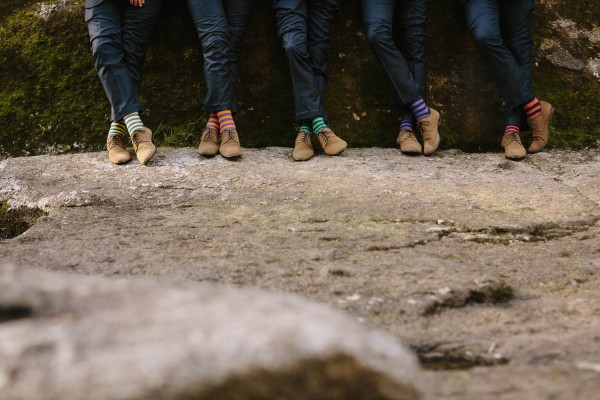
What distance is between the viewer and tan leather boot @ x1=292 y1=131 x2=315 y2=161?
404 centimetres

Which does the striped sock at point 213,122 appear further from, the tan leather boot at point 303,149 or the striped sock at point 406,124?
the striped sock at point 406,124

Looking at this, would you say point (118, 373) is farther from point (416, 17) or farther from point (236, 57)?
point (416, 17)

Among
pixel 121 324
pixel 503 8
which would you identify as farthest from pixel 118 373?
pixel 503 8

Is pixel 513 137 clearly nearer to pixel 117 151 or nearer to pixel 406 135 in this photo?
pixel 406 135

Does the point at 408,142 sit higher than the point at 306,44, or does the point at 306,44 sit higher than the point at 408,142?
the point at 306,44

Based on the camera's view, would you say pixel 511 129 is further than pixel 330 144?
Yes

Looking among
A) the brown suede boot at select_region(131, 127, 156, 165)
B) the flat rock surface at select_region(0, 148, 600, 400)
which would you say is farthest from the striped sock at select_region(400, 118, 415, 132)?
the brown suede boot at select_region(131, 127, 156, 165)

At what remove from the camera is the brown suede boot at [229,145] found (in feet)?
12.9

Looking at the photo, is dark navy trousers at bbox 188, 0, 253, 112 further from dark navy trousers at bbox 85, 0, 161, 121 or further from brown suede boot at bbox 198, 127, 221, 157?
dark navy trousers at bbox 85, 0, 161, 121

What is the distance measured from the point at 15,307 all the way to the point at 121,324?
0.25 meters

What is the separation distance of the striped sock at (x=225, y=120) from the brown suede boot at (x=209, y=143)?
0.07m

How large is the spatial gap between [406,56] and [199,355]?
3628 millimetres

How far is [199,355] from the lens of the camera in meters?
1.09

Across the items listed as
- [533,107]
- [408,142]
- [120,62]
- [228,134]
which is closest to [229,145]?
[228,134]
